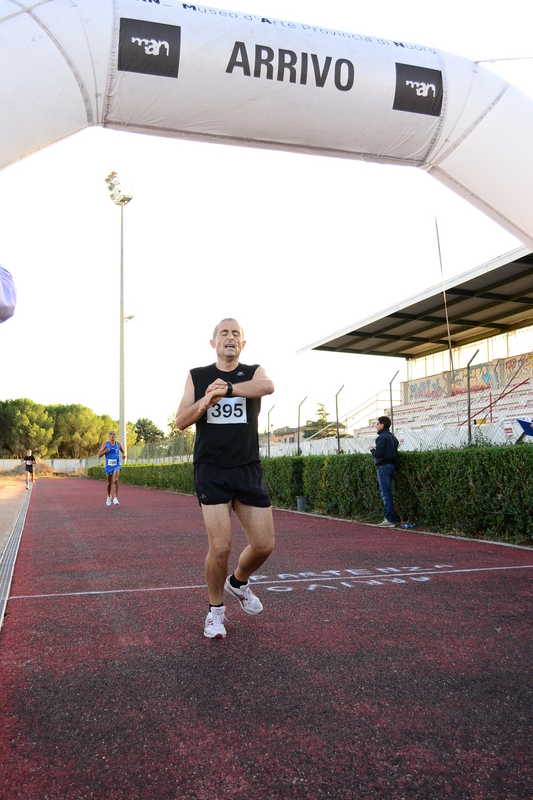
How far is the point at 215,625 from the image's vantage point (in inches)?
168

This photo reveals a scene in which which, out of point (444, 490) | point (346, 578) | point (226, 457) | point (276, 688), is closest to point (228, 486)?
point (226, 457)

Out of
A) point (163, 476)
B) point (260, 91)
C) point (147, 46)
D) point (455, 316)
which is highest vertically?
point (455, 316)

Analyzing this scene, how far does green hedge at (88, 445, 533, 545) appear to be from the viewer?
8.95 m

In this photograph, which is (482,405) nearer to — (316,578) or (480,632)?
(316,578)

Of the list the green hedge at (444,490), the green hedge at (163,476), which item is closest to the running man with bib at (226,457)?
the green hedge at (444,490)

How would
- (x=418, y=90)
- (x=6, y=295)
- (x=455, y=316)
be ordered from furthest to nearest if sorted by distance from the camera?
(x=455, y=316), (x=418, y=90), (x=6, y=295)

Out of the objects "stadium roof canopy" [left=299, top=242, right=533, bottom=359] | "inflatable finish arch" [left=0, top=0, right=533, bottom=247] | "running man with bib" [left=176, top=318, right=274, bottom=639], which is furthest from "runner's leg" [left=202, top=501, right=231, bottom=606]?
"stadium roof canopy" [left=299, top=242, right=533, bottom=359]

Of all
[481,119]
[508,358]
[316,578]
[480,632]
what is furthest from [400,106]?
[508,358]

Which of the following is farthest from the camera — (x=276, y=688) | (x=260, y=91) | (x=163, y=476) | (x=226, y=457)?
(x=163, y=476)

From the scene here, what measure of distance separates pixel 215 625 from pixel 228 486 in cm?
90

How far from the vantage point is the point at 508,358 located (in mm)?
25766

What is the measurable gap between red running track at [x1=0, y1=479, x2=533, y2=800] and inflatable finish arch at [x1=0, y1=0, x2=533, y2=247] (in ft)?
10.2

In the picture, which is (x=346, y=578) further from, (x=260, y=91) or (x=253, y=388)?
(x=260, y=91)

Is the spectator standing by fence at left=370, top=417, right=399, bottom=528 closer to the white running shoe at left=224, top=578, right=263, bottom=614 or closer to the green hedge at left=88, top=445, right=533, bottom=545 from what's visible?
the green hedge at left=88, top=445, right=533, bottom=545
